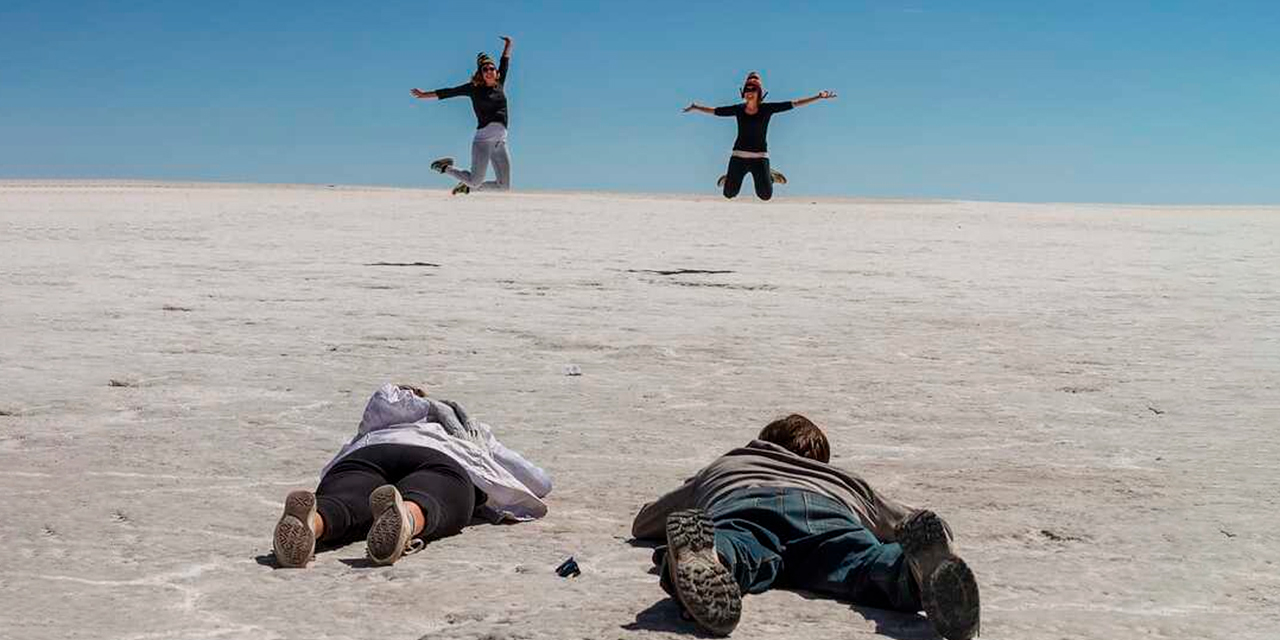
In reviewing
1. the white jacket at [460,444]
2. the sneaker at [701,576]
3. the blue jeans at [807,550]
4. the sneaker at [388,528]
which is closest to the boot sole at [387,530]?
the sneaker at [388,528]

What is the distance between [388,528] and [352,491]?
435mm

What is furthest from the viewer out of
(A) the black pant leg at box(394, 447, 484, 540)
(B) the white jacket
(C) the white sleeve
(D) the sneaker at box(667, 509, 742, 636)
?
(C) the white sleeve

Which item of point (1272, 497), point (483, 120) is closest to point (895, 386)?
point (1272, 497)

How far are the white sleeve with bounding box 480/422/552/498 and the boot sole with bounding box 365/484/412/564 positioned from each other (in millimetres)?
920

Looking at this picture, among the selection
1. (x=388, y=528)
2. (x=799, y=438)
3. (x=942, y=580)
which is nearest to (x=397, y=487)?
(x=388, y=528)

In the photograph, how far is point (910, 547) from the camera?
3527 millimetres

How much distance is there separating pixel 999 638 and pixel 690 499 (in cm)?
120

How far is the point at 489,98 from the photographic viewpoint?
560 inches

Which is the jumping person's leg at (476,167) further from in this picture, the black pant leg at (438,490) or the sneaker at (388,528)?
the sneaker at (388,528)

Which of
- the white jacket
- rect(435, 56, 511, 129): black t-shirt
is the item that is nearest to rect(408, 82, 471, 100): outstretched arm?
rect(435, 56, 511, 129): black t-shirt

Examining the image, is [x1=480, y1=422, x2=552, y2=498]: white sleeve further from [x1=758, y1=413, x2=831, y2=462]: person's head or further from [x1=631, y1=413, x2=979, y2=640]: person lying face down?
[x1=758, y1=413, x2=831, y2=462]: person's head

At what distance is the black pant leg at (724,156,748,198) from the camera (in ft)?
48.2

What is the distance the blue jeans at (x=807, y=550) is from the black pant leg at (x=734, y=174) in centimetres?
1059

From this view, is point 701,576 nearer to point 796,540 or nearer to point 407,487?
point 796,540
